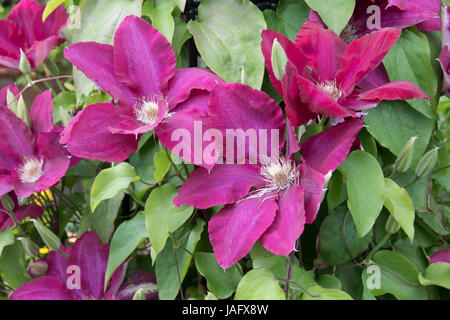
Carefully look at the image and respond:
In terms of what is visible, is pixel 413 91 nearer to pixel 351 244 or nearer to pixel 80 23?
pixel 351 244

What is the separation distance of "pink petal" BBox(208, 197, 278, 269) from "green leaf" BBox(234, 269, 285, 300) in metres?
0.05

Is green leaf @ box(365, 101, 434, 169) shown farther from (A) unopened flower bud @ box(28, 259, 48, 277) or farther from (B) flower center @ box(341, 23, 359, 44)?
(A) unopened flower bud @ box(28, 259, 48, 277)

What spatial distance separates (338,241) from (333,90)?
0.19m

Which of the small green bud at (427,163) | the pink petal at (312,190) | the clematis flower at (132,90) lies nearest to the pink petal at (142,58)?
the clematis flower at (132,90)

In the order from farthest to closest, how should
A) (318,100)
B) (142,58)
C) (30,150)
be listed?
(30,150) < (142,58) < (318,100)

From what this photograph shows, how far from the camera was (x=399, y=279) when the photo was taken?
0.57m

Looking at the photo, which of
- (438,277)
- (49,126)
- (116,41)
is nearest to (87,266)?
(49,126)

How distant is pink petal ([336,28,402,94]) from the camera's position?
47 centimetres

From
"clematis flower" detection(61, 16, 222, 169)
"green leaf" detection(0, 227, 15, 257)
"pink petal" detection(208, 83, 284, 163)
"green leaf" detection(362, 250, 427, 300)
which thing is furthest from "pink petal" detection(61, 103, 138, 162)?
"green leaf" detection(362, 250, 427, 300)

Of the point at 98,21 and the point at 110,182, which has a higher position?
the point at 98,21

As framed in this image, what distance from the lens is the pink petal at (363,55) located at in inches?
18.6

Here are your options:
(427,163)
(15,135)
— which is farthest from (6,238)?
(427,163)

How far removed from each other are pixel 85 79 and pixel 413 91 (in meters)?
0.40

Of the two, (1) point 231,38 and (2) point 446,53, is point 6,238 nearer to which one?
(1) point 231,38
